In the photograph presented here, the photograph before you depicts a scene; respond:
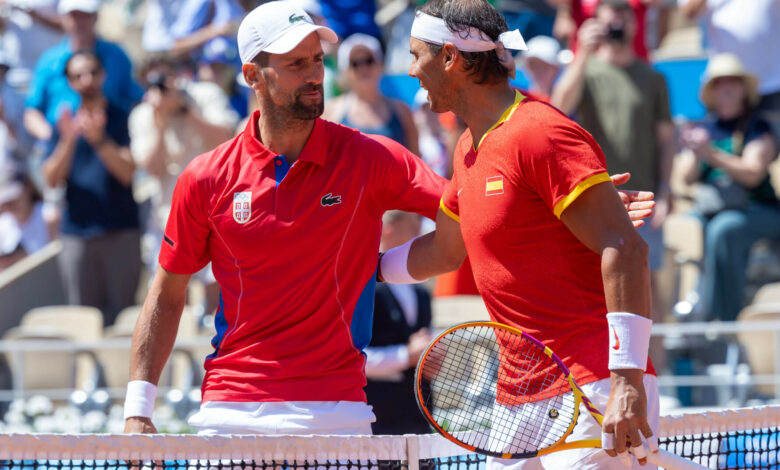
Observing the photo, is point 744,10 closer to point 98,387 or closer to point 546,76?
point 546,76

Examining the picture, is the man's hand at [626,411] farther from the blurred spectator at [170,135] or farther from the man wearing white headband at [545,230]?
the blurred spectator at [170,135]

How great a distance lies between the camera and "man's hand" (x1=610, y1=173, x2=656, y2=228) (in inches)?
141

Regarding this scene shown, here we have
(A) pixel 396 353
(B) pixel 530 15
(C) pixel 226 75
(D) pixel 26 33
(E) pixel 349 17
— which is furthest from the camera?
(D) pixel 26 33

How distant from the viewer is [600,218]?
3.25 metres

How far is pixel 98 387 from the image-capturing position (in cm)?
848

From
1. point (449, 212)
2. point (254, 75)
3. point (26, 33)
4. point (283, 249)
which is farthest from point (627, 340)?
point (26, 33)

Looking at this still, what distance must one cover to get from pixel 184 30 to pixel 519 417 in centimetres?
833

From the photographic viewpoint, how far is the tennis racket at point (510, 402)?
335 centimetres

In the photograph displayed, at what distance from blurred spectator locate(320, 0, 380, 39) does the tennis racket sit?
6.10m

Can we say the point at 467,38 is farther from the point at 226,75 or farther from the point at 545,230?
the point at 226,75

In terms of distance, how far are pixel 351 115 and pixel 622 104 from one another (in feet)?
5.90

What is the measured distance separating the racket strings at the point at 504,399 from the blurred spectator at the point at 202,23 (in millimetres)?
7395

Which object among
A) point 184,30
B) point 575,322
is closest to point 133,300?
point 184,30

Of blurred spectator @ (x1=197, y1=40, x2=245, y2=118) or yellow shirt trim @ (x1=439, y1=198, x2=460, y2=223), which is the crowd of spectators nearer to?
blurred spectator @ (x1=197, y1=40, x2=245, y2=118)
